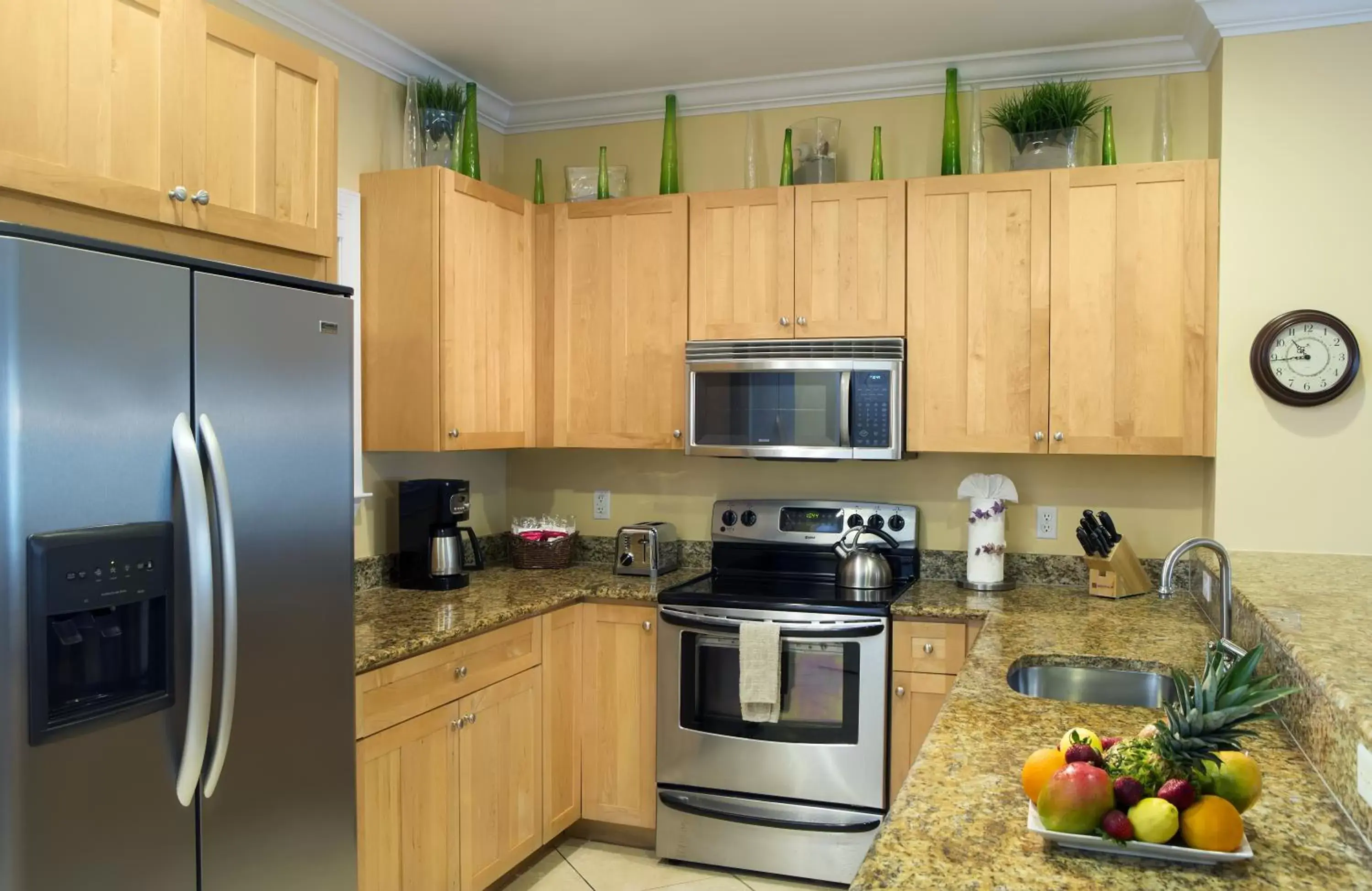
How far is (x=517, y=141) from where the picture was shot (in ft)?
14.0

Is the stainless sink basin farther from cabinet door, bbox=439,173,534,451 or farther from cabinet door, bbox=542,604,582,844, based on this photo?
cabinet door, bbox=439,173,534,451

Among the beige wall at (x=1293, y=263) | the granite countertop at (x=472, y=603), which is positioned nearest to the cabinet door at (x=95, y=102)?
the granite countertop at (x=472, y=603)

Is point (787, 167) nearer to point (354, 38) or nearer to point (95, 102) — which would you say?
point (354, 38)

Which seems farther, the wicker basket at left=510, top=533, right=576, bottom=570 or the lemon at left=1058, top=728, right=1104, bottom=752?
the wicker basket at left=510, top=533, right=576, bottom=570

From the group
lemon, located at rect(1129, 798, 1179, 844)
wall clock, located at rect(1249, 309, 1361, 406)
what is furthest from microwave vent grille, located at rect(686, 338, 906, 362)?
lemon, located at rect(1129, 798, 1179, 844)

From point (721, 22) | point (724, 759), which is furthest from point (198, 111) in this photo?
point (724, 759)

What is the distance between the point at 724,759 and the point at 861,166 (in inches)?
83.8

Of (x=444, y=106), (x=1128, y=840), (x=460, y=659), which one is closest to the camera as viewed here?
(x=1128, y=840)

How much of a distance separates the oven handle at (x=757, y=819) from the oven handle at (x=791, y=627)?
559mm

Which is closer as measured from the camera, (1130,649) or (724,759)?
(1130,649)

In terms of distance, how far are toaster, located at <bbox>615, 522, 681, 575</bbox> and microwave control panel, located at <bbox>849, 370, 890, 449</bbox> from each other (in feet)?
2.64

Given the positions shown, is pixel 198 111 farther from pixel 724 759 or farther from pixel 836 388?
pixel 724 759

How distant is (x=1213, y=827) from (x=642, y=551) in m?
2.62

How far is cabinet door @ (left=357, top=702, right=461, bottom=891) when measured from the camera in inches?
99.1
